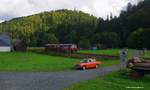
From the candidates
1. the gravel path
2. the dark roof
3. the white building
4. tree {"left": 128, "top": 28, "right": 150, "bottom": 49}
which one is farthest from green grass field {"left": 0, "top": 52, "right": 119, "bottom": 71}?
the dark roof

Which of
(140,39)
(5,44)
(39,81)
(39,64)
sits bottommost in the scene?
(39,81)

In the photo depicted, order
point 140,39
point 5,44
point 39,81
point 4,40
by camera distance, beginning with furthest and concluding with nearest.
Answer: point 4,40 < point 5,44 < point 140,39 < point 39,81

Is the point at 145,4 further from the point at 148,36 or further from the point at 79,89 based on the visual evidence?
the point at 79,89

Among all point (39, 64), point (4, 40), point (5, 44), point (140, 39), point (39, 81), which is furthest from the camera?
point (4, 40)

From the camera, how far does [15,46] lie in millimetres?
125250

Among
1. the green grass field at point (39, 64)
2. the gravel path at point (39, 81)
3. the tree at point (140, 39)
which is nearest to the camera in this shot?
the gravel path at point (39, 81)

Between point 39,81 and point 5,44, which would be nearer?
point 39,81

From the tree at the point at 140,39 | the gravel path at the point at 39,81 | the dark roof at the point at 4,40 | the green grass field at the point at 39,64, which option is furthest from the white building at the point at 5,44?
the gravel path at the point at 39,81

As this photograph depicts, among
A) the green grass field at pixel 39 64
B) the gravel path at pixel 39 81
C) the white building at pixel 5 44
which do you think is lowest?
the gravel path at pixel 39 81

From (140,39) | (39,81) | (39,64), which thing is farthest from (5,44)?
(39,81)

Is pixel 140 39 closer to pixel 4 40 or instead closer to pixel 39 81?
pixel 4 40

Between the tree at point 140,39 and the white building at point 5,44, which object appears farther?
the white building at point 5,44

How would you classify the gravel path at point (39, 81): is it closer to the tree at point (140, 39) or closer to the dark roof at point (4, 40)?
the tree at point (140, 39)

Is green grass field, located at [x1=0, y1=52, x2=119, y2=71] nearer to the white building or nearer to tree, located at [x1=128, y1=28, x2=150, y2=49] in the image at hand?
tree, located at [x1=128, y1=28, x2=150, y2=49]
